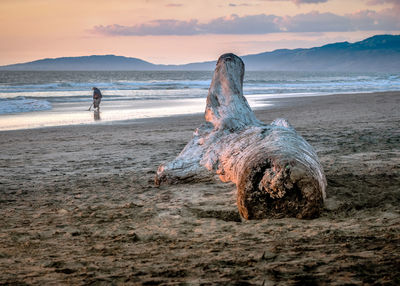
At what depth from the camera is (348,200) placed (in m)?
3.74

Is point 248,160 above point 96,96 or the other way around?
the other way around

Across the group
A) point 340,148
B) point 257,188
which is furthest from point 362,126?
point 257,188

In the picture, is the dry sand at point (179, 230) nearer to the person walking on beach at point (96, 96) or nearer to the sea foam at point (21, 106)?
the person walking on beach at point (96, 96)

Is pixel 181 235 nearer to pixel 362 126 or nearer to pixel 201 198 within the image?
pixel 201 198

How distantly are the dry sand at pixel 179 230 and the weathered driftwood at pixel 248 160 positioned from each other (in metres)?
0.14

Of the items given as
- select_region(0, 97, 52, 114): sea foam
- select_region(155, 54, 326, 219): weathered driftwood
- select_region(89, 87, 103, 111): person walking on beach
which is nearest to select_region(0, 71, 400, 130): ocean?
select_region(0, 97, 52, 114): sea foam

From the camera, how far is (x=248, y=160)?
3.62 metres

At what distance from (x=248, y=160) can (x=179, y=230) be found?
35.4 inches

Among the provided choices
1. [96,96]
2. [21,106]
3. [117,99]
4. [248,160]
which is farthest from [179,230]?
[117,99]

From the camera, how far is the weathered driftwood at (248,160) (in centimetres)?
320

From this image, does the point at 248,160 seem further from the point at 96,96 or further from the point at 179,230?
Result: the point at 96,96

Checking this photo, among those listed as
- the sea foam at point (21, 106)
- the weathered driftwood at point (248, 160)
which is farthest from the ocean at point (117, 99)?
the weathered driftwood at point (248, 160)

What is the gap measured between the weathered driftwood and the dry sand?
5.5 inches

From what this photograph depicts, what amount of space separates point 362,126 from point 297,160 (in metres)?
6.81
